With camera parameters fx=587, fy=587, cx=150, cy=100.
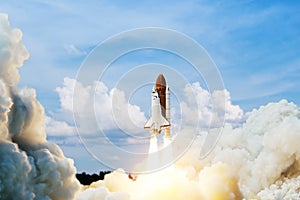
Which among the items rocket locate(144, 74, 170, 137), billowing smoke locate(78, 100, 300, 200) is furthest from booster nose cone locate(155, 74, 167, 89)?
billowing smoke locate(78, 100, 300, 200)

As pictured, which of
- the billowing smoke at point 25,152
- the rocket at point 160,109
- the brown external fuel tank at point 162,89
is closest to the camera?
the billowing smoke at point 25,152

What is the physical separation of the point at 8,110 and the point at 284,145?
20.7 metres

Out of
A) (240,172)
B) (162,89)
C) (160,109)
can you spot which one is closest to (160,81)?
(162,89)

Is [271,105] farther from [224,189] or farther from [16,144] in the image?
[16,144]

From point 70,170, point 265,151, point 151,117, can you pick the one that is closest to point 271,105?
point 265,151

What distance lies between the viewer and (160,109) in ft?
124

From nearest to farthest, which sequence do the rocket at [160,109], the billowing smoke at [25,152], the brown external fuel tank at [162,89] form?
the billowing smoke at [25,152] → the rocket at [160,109] → the brown external fuel tank at [162,89]

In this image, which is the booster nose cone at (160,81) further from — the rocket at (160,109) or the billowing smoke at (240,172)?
the billowing smoke at (240,172)

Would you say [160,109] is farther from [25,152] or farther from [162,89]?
[25,152]

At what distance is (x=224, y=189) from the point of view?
3991 cm

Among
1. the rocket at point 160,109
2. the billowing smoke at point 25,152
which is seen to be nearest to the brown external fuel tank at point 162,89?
the rocket at point 160,109

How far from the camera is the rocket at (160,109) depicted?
37469mm

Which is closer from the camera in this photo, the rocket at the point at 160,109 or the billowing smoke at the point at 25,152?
the billowing smoke at the point at 25,152

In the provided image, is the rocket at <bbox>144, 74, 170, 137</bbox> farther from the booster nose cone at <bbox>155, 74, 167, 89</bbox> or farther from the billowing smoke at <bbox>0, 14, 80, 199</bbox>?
the billowing smoke at <bbox>0, 14, 80, 199</bbox>
